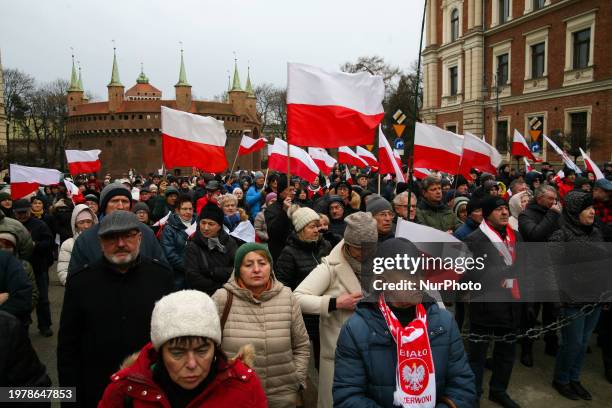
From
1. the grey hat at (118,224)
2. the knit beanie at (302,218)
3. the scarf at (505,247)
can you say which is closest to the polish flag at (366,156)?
the scarf at (505,247)

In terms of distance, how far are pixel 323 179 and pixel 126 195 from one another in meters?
13.6

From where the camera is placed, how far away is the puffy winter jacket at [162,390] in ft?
6.49

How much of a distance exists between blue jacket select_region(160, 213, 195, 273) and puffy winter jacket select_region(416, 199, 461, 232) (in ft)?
9.75

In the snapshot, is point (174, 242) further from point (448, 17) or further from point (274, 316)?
point (448, 17)

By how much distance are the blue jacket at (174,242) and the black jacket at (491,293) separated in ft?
10.0

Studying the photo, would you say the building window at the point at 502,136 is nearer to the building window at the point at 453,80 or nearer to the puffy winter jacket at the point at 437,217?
the building window at the point at 453,80

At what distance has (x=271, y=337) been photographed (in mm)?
3100

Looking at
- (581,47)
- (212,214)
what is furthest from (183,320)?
(581,47)

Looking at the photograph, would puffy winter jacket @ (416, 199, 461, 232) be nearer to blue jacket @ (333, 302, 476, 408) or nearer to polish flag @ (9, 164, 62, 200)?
blue jacket @ (333, 302, 476, 408)

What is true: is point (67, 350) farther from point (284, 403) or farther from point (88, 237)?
point (284, 403)

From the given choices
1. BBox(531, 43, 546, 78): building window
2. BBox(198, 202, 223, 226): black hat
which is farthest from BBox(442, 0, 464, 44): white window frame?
BBox(198, 202, 223, 226): black hat

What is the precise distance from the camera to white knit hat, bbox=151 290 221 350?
6.66 ft

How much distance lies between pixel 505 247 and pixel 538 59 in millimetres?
30092

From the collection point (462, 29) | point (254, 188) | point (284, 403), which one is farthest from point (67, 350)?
point (462, 29)
